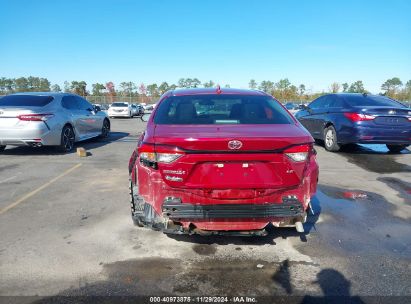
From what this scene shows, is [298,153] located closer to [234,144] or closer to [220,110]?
[234,144]

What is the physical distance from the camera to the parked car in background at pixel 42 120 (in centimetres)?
768

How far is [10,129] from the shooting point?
303 inches

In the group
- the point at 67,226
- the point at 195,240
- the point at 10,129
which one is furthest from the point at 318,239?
the point at 10,129

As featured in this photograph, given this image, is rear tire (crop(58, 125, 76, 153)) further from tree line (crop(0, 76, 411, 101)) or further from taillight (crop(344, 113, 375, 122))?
tree line (crop(0, 76, 411, 101))

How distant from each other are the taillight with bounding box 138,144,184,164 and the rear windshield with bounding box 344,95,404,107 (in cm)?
700

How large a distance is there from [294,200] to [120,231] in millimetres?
1960

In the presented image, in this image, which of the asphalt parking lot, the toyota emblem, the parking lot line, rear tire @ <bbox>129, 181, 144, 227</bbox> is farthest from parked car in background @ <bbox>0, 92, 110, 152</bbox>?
the toyota emblem

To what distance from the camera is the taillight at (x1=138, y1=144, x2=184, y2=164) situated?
296 centimetres

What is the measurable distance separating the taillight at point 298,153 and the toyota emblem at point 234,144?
0.41 m

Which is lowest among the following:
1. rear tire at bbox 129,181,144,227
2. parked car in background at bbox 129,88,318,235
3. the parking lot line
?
the parking lot line

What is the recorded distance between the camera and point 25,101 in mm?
8211

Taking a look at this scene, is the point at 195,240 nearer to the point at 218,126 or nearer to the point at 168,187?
the point at 168,187

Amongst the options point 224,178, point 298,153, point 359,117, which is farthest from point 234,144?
point 359,117

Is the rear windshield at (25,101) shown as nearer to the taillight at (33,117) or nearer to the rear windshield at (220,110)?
the taillight at (33,117)
